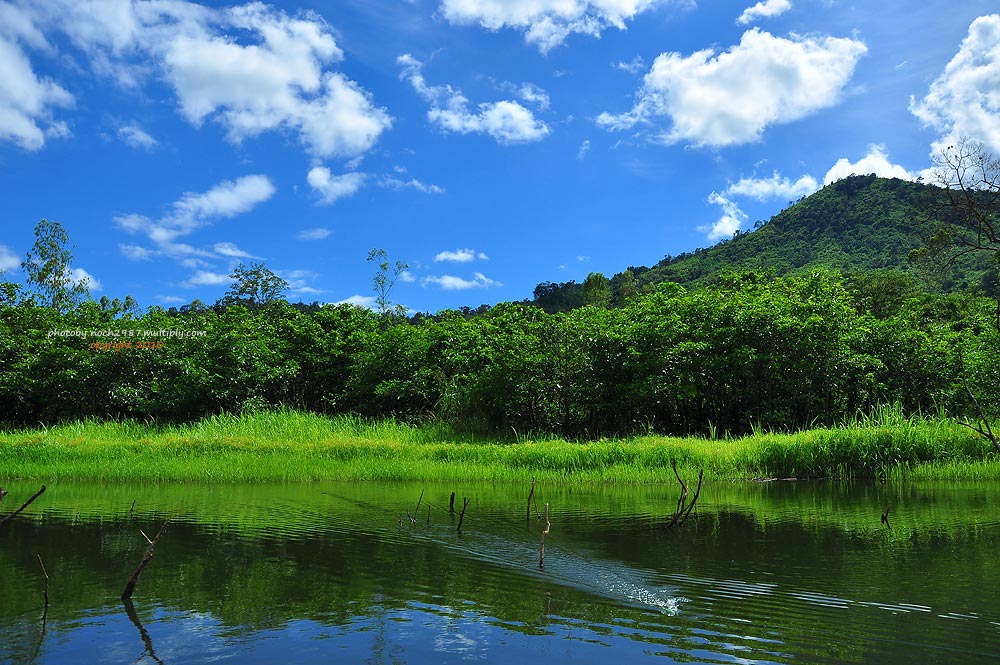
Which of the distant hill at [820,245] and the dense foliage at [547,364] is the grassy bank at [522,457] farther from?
the distant hill at [820,245]

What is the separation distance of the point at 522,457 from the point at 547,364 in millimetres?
5116

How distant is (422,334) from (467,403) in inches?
158

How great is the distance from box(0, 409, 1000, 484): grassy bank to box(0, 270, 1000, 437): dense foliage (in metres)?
2.74

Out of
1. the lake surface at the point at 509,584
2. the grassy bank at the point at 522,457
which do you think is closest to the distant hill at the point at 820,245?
the grassy bank at the point at 522,457

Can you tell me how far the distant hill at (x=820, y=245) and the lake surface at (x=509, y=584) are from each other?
56955 mm

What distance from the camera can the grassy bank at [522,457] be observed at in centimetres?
1551

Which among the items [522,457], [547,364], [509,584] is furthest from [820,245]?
[509,584]

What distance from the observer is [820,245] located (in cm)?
8306

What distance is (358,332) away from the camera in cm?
2588

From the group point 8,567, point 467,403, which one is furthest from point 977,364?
point 8,567

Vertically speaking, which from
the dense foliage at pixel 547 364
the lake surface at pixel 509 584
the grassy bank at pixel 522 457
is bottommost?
the lake surface at pixel 509 584

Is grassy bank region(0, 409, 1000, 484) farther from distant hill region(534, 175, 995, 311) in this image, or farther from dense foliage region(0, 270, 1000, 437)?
distant hill region(534, 175, 995, 311)

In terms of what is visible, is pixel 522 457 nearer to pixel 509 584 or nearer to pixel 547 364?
pixel 547 364

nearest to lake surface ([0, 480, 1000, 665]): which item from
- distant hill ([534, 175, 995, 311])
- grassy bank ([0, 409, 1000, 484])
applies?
grassy bank ([0, 409, 1000, 484])
